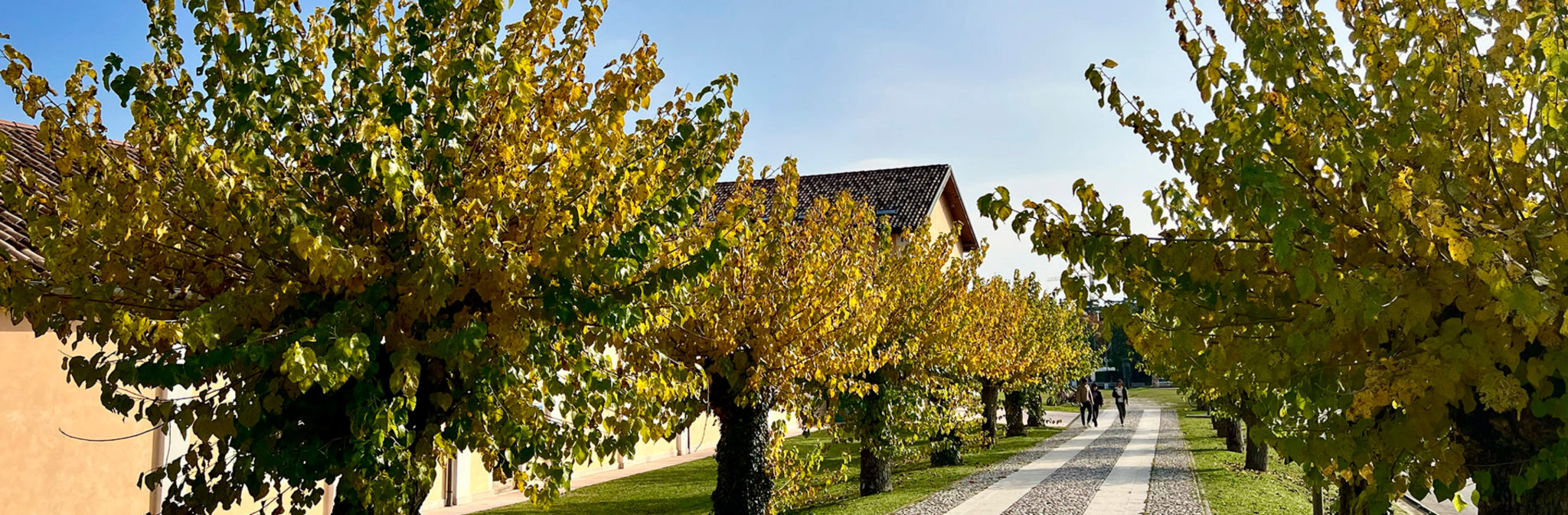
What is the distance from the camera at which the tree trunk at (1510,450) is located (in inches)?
133

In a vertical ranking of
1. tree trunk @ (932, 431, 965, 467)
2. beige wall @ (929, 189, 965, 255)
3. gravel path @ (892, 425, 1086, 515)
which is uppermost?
beige wall @ (929, 189, 965, 255)

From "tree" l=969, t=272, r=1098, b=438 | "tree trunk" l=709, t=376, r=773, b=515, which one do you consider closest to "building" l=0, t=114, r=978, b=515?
"tree trunk" l=709, t=376, r=773, b=515

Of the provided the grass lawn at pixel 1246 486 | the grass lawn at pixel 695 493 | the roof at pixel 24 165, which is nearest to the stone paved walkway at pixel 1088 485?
the grass lawn at pixel 1246 486

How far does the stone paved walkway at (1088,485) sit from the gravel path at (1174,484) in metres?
0.01

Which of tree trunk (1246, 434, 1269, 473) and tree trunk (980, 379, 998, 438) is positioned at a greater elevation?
tree trunk (980, 379, 998, 438)

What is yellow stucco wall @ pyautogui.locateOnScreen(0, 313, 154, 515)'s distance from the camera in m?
8.47

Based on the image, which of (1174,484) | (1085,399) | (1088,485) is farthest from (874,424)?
(1085,399)

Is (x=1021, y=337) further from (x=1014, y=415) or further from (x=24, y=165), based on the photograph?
(x=24, y=165)

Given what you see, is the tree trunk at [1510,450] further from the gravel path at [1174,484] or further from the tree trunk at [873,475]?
the tree trunk at [873,475]

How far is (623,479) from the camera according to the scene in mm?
17547

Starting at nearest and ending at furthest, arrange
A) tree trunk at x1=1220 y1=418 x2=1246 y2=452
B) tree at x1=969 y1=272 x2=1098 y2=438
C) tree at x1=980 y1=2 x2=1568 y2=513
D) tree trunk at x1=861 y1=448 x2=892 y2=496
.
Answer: tree at x1=980 y1=2 x2=1568 y2=513 < tree trunk at x1=861 y1=448 x2=892 y2=496 < tree at x1=969 y1=272 x2=1098 y2=438 < tree trunk at x1=1220 y1=418 x2=1246 y2=452

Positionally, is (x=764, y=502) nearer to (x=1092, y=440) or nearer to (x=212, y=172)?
(x=212, y=172)

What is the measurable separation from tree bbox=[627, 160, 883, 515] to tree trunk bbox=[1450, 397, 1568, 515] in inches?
207

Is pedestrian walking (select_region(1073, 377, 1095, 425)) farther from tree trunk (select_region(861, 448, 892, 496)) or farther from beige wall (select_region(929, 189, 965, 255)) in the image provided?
tree trunk (select_region(861, 448, 892, 496))
